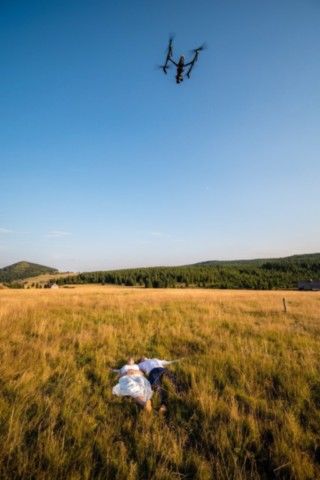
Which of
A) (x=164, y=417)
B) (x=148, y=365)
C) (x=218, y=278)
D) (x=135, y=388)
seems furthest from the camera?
(x=218, y=278)

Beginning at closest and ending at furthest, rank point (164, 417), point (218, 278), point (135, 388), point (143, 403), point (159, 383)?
point (164, 417), point (143, 403), point (135, 388), point (159, 383), point (218, 278)

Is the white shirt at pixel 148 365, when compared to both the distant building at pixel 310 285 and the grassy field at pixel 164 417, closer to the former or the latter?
the grassy field at pixel 164 417

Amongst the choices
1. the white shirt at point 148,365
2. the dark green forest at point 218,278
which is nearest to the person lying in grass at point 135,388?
the white shirt at point 148,365

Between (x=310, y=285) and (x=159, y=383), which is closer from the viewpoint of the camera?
(x=159, y=383)

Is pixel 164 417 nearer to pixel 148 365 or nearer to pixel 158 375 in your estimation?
pixel 158 375

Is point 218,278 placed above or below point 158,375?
below

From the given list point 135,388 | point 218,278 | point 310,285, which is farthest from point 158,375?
point 218,278

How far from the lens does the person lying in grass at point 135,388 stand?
361 centimetres

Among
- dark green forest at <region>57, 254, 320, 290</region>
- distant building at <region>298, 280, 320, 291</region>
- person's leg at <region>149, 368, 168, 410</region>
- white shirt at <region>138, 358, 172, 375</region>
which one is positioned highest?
white shirt at <region>138, 358, 172, 375</region>

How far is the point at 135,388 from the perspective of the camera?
12.6 ft

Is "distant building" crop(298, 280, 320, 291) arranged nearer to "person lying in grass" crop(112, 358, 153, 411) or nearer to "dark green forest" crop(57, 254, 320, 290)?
"dark green forest" crop(57, 254, 320, 290)

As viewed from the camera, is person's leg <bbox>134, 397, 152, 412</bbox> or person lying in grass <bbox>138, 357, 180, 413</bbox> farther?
person lying in grass <bbox>138, 357, 180, 413</bbox>

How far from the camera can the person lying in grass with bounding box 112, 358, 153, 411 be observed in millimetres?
3610

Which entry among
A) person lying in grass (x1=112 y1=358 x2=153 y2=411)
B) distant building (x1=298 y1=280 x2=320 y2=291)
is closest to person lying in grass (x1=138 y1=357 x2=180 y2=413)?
person lying in grass (x1=112 y1=358 x2=153 y2=411)
